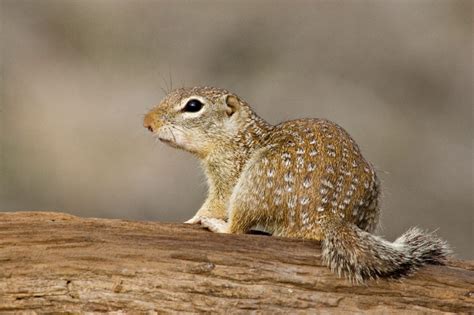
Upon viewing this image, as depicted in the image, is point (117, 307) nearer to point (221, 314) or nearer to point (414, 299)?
point (221, 314)

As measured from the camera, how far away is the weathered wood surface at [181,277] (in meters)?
4.00

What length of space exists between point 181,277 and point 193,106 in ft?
3.81

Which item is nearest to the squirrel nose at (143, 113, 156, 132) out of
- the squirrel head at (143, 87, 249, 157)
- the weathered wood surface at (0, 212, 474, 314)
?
the squirrel head at (143, 87, 249, 157)

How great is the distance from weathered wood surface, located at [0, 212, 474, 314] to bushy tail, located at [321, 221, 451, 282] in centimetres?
5

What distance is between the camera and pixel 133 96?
8656mm

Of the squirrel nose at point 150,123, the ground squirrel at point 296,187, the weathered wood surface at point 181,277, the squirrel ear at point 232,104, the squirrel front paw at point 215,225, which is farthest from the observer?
the squirrel ear at point 232,104

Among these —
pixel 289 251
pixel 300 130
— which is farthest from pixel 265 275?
pixel 300 130

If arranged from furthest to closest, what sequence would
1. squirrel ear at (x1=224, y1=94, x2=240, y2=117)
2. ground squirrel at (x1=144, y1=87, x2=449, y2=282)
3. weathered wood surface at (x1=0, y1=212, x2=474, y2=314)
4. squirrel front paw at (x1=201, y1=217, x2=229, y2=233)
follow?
1. squirrel ear at (x1=224, y1=94, x2=240, y2=117)
2. squirrel front paw at (x1=201, y1=217, x2=229, y2=233)
3. ground squirrel at (x1=144, y1=87, x2=449, y2=282)
4. weathered wood surface at (x1=0, y1=212, x2=474, y2=314)

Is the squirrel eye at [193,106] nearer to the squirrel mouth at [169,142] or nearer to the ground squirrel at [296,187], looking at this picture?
the ground squirrel at [296,187]

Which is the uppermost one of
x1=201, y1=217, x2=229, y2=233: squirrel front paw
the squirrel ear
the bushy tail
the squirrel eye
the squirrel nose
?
the squirrel ear

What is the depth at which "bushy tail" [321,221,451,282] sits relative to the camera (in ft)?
13.4

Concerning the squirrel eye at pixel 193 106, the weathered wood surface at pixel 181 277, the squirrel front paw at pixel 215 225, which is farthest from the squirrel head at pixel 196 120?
the weathered wood surface at pixel 181 277

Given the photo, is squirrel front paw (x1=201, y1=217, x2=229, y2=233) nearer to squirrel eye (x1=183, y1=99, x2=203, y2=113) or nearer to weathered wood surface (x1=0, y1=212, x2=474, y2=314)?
weathered wood surface (x1=0, y1=212, x2=474, y2=314)

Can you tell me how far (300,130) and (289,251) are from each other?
678 mm
